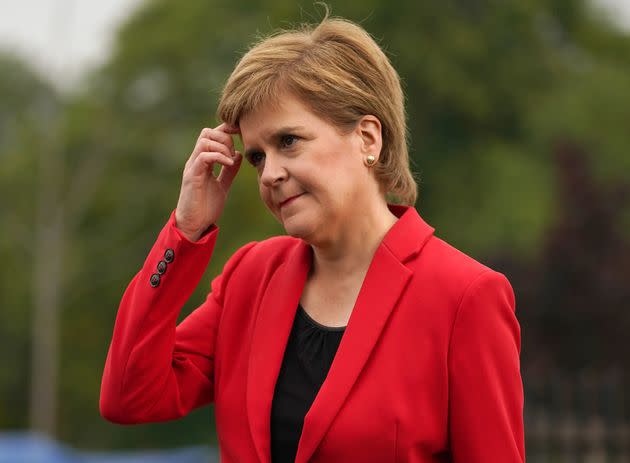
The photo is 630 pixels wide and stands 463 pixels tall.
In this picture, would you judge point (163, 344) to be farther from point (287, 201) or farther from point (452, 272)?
point (452, 272)

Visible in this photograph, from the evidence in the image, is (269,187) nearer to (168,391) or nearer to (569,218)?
(168,391)

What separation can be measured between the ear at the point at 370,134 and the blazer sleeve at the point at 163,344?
461 millimetres

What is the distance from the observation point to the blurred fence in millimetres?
12148

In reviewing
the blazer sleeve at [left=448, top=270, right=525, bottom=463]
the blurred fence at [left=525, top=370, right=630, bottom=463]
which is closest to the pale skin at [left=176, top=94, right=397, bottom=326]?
the blazer sleeve at [left=448, top=270, right=525, bottom=463]

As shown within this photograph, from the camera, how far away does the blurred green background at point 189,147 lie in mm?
31344

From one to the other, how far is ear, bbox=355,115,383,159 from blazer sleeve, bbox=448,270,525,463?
412mm

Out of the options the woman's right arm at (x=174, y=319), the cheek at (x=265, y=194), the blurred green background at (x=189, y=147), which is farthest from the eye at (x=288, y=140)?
the blurred green background at (x=189, y=147)

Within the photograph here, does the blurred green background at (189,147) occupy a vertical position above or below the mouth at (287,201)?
below

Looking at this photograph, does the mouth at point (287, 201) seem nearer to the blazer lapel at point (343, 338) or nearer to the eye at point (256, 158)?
the eye at point (256, 158)

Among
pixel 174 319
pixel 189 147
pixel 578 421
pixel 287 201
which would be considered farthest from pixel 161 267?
pixel 189 147

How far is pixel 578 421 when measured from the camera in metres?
12.5

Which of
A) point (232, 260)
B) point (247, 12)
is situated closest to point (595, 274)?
point (232, 260)

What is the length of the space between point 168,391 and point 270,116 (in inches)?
28.2

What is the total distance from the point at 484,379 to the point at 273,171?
671mm
